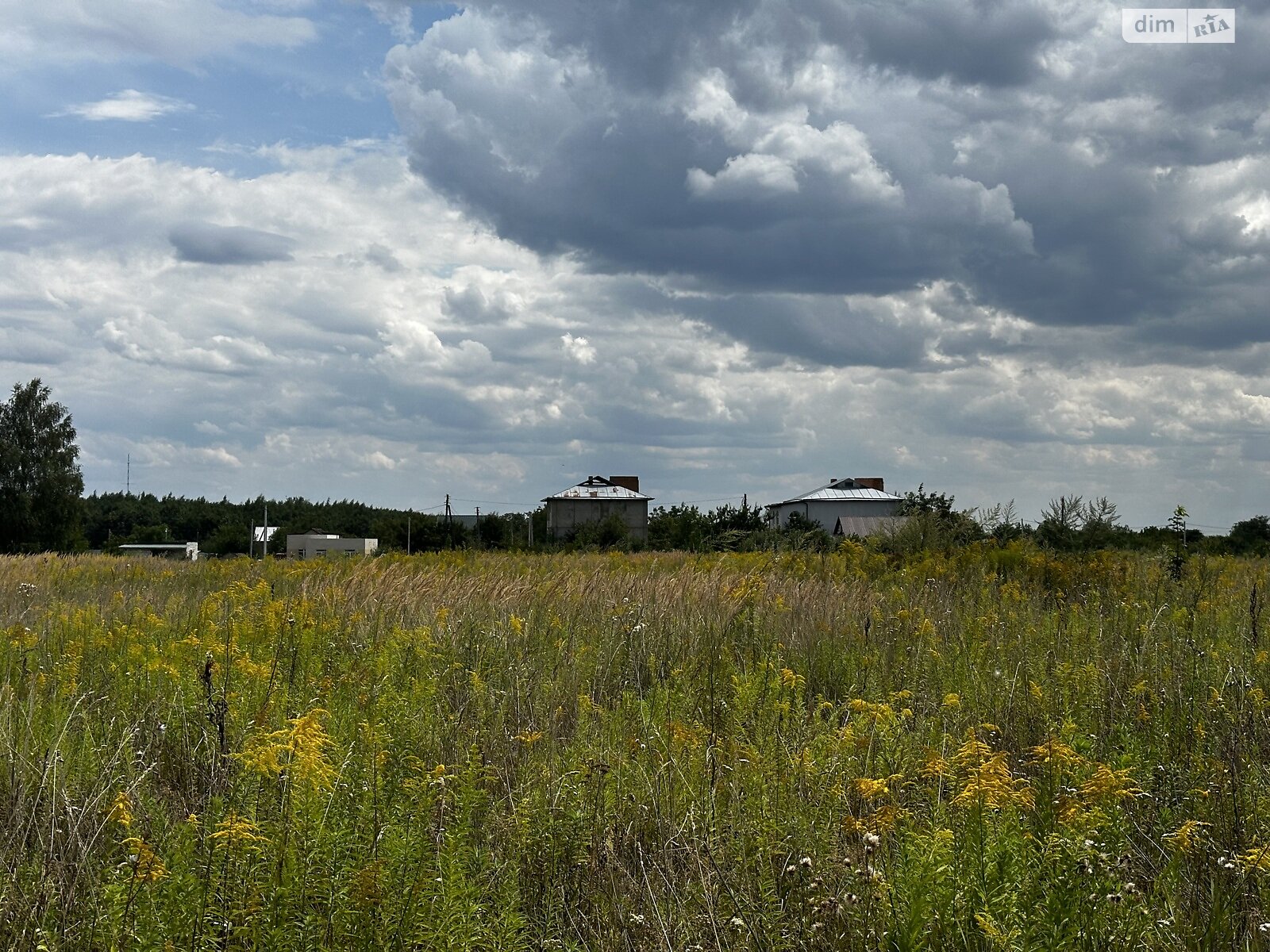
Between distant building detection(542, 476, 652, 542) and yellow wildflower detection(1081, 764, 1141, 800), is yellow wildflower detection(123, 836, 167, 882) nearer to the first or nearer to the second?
yellow wildflower detection(1081, 764, 1141, 800)

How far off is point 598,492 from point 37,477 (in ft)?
117

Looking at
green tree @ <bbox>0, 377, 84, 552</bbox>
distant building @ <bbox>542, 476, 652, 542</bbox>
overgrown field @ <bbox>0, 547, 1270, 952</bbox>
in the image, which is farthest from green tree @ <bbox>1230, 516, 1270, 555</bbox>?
green tree @ <bbox>0, 377, 84, 552</bbox>

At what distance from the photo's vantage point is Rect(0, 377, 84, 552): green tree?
54.7m

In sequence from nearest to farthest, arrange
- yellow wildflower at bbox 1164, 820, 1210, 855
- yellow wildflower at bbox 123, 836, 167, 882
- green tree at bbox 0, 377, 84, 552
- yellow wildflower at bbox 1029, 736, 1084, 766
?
yellow wildflower at bbox 123, 836, 167, 882
yellow wildflower at bbox 1164, 820, 1210, 855
yellow wildflower at bbox 1029, 736, 1084, 766
green tree at bbox 0, 377, 84, 552

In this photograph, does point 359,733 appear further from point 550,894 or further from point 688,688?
point 688,688

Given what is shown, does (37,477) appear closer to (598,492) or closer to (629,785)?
(598,492)

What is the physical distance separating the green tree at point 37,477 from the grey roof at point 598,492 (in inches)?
1202

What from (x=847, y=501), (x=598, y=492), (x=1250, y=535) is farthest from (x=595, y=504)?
(x=1250, y=535)

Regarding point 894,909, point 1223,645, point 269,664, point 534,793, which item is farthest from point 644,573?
point 894,909

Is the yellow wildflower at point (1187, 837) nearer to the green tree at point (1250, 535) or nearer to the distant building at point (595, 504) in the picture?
the green tree at point (1250, 535)

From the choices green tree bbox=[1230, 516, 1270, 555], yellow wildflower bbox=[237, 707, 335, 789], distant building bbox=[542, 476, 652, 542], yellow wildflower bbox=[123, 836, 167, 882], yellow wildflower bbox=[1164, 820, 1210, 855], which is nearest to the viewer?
yellow wildflower bbox=[123, 836, 167, 882]

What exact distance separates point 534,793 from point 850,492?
267 ft

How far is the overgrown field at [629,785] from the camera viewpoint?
2.54 metres

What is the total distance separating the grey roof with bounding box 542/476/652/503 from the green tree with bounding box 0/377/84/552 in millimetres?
30518
